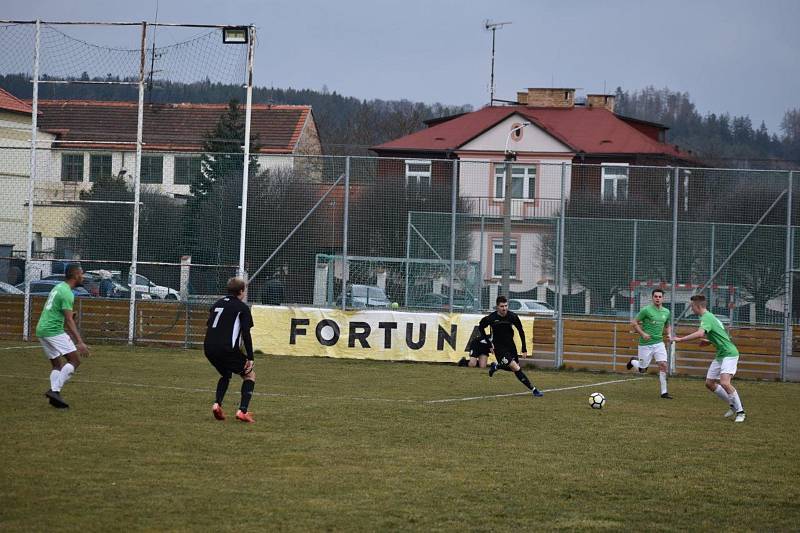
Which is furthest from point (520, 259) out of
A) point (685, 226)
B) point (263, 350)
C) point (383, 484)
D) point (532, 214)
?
point (383, 484)

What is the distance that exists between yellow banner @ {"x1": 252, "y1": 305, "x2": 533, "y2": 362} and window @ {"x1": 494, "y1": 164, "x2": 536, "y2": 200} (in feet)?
Answer: 13.2

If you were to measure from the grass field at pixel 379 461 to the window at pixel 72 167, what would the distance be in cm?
1110

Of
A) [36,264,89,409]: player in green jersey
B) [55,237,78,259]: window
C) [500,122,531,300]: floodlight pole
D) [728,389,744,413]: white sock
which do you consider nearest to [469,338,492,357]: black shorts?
[728,389,744,413]: white sock

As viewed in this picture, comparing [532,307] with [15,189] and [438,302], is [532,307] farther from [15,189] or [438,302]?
[15,189]

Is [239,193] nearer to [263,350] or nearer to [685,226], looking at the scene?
[263,350]

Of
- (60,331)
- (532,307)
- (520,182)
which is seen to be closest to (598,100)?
(520,182)

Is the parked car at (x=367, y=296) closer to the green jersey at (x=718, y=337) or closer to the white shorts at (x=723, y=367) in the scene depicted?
the green jersey at (x=718, y=337)

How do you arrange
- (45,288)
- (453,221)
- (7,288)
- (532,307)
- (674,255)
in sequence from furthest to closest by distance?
1. (45,288)
2. (7,288)
3. (532,307)
4. (453,221)
5. (674,255)

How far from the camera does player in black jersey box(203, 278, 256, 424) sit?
13.5 metres

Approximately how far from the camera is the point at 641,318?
65.3 feet

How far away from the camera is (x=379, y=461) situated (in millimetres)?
10969

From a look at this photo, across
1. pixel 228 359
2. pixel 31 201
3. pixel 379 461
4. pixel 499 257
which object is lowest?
pixel 379 461

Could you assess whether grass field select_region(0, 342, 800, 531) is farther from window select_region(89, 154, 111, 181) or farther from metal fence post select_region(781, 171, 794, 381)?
window select_region(89, 154, 111, 181)

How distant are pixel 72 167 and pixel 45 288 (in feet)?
11.2
